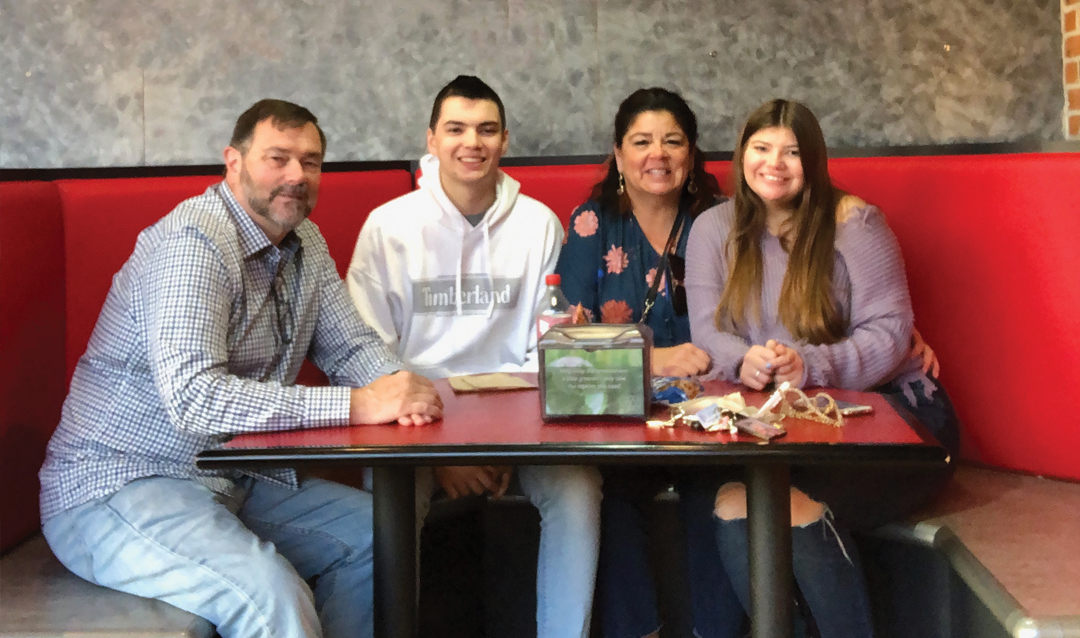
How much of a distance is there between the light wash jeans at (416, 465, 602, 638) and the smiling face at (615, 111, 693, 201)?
785 millimetres

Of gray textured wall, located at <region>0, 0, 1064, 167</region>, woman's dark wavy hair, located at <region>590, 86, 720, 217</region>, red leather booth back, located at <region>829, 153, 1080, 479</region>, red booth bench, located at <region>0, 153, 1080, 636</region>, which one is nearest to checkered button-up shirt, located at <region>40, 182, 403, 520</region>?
red booth bench, located at <region>0, 153, 1080, 636</region>

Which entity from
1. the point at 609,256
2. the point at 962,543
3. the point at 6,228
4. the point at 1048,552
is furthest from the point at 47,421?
the point at 1048,552

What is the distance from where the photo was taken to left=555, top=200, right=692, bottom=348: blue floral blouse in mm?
2381

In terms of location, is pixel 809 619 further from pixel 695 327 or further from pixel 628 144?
pixel 628 144

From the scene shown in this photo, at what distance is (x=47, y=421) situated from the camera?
7.02 ft

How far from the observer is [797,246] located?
2.06 m

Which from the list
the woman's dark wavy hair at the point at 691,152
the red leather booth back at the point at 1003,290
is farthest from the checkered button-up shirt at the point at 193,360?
the red leather booth back at the point at 1003,290

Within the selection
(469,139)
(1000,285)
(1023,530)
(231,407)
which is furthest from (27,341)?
(1000,285)

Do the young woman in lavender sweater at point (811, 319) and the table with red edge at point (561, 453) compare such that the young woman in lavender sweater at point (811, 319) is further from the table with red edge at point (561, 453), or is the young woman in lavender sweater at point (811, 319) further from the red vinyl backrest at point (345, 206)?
the red vinyl backrest at point (345, 206)

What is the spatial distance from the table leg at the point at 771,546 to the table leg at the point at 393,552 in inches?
22.9

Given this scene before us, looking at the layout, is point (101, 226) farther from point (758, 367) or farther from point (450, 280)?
point (758, 367)

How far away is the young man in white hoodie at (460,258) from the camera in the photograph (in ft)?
8.02

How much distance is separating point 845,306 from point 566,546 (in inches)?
30.6

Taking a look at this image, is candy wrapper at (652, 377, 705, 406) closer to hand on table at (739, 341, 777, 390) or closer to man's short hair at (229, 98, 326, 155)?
hand on table at (739, 341, 777, 390)
